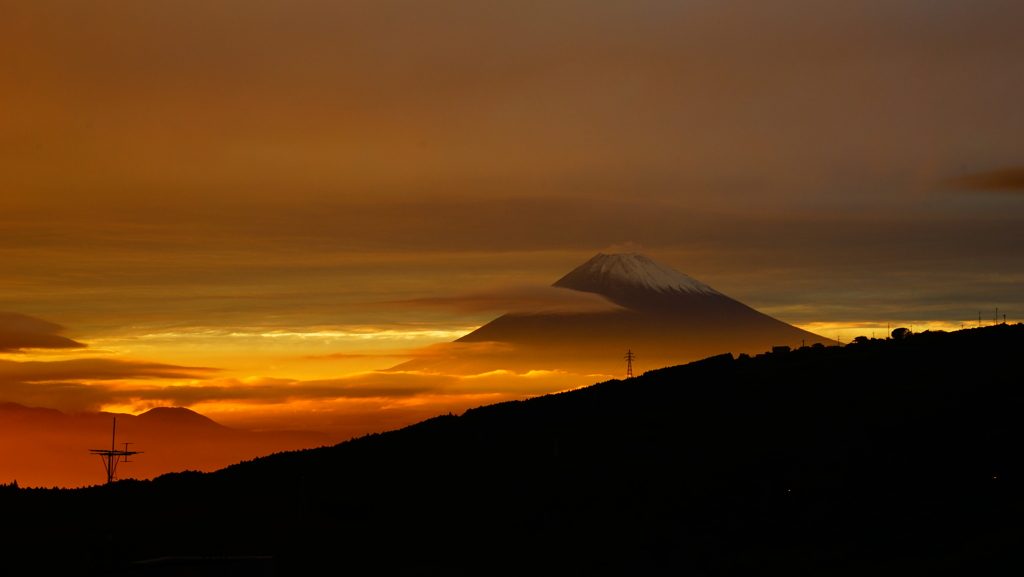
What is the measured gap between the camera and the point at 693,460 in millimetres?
73750

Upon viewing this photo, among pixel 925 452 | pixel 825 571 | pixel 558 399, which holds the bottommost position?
pixel 825 571

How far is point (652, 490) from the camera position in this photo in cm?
6794

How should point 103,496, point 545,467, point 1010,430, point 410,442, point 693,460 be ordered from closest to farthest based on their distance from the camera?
point 1010,430, point 693,460, point 545,467, point 103,496, point 410,442

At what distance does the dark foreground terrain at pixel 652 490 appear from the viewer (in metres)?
55.9

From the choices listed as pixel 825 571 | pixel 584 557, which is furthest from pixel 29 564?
pixel 825 571

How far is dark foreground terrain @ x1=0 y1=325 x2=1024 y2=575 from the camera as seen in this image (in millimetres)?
55875

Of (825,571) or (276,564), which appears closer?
(825,571)

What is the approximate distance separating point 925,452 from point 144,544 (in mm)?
49302

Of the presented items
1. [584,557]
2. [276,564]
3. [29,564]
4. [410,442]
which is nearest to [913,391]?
[584,557]

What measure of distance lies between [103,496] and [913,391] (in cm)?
6927

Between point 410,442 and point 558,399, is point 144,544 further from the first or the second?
point 558,399

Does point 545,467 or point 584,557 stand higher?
point 545,467

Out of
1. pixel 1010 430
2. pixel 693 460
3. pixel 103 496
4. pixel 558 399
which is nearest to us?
pixel 1010 430

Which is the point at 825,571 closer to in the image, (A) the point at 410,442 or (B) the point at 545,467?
(B) the point at 545,467
